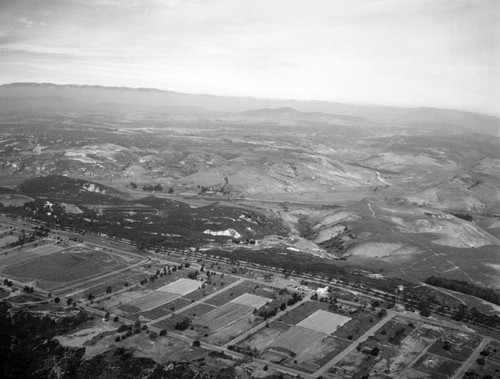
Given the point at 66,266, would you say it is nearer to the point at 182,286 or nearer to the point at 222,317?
the point at 182,286

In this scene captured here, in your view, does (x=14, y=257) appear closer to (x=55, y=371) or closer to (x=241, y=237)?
(x=55, y=371)

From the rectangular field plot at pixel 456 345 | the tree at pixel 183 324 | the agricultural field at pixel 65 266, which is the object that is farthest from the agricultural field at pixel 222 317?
the rectangular field plot at pixel 456 345

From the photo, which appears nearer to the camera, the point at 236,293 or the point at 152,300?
the point at 152,300

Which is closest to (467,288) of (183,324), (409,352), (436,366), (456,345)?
(456,345)

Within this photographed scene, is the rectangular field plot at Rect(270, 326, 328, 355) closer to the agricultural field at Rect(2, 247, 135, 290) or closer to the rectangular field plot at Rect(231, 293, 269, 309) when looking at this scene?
the rectangular field plot at Rect(231, 293, 269, 309)

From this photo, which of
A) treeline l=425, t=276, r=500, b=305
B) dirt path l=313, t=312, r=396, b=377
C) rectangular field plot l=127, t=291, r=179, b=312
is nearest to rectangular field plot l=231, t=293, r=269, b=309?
rectangular field plot l=127, t=291, r=179, b=312

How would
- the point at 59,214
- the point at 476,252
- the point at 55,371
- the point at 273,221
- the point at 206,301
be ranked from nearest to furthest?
the point at 55,371 < the point at 206,301 < the point at 476,252 < the point at 59,214 < the point at 273,221

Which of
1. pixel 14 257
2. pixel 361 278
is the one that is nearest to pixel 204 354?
pixel 361 278
